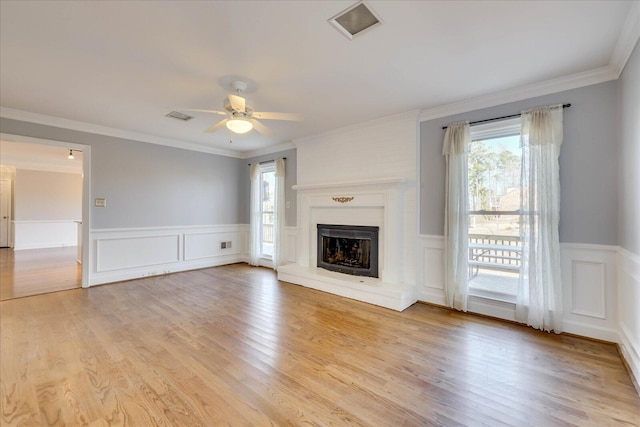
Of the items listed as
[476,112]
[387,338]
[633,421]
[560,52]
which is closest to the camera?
[633,421]

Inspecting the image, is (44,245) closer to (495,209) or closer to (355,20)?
(355,20)

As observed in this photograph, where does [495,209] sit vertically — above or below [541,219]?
above

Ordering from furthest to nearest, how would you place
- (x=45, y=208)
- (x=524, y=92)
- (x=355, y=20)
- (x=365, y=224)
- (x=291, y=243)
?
(x=45, y=208) < (x=291, y=243) < (x=365, y=224) < (x=524, y=92) < (x=355, y=20)

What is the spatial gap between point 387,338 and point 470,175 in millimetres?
2297

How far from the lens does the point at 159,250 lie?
5559 mm

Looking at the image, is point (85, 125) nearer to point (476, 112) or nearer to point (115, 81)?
point (115, 81)

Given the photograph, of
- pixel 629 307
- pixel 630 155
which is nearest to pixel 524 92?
pixel 630 155

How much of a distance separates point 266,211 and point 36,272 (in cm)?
469

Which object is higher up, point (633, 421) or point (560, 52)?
point (560, 52)

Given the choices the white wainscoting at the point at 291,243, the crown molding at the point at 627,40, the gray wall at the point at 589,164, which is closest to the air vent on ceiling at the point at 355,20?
the crown molding at the point at 627,40

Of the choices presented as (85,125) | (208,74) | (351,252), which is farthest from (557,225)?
(85,125)

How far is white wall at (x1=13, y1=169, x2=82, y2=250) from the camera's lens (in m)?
8.63

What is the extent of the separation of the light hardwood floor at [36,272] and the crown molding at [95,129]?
2.61 m

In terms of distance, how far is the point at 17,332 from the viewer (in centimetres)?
293
